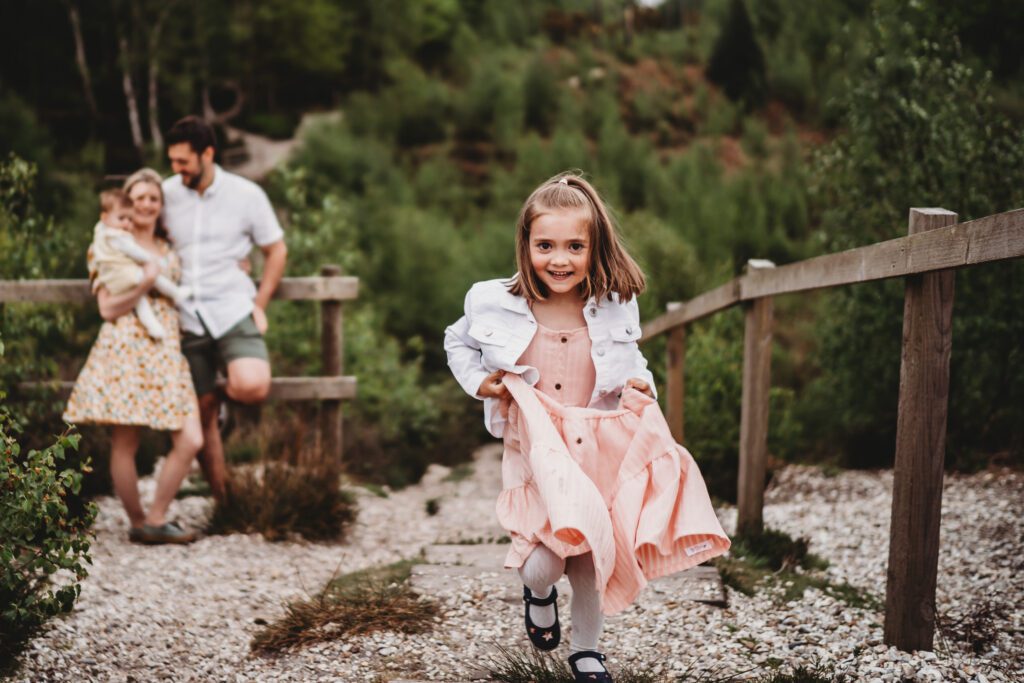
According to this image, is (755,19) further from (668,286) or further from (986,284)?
(986,284)

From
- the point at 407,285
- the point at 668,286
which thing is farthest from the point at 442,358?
the point at 668,286

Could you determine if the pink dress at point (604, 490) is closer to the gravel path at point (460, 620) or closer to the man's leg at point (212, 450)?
the gravel path at point (460, 620)

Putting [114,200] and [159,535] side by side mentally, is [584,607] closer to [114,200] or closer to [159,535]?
[159,535]

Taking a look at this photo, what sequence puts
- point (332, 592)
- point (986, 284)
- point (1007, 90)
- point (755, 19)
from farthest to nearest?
point (755, 19) < point (1007, 90) < point (986, 284) < point (332, 592)

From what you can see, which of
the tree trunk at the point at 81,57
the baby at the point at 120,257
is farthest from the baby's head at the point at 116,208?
the tree trunk at the point at 81,57

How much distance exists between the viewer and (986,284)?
6770mm

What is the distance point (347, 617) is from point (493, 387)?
1.12 m

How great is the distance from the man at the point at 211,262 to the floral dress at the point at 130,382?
23cm

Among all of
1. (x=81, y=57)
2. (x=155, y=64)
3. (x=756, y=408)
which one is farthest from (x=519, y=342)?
(x=81, y=57)

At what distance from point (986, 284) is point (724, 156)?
53.5 feet

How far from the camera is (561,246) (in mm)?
2855

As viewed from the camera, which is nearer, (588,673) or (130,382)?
(588,673)

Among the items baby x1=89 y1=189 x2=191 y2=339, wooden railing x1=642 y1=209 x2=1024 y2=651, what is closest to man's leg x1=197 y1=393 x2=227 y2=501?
baby x1=89 y1=189 x2=191 y2=339

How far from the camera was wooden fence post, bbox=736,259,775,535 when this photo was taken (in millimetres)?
4504
